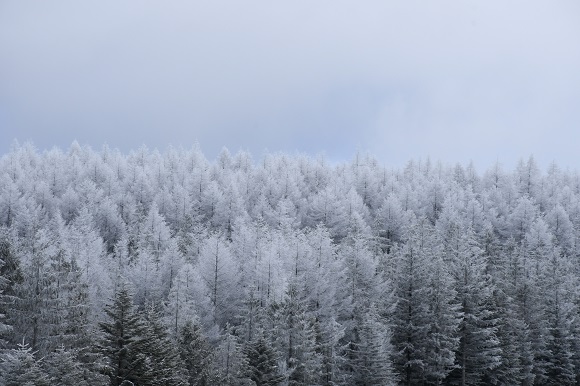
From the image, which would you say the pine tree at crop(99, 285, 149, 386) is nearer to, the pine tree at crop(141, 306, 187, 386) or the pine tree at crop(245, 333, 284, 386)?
the pine tree at crop(141, 306, 187, 386)

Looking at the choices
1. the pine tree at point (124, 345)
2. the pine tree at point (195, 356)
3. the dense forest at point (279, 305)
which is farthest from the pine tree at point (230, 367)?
the pine tree at point (124, 345)

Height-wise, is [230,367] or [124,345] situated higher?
[124,345]

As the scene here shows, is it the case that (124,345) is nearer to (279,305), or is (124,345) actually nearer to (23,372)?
(23,372)

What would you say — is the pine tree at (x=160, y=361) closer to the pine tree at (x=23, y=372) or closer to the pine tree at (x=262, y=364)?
the pine tree at (x=262, y=364)

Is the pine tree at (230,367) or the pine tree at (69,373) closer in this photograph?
the pine tree at (69,373)

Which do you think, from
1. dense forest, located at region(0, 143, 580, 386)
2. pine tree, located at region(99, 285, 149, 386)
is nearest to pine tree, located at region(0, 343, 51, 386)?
dense forest, located at region(0, 143, 580, 386)

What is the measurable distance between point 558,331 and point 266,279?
28720 millimetres

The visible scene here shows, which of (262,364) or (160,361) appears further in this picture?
(262,364)

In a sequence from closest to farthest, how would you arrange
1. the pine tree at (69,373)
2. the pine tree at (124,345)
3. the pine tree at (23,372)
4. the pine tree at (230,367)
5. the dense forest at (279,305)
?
the pine tree at (23,372), the pine tree at (69,373), the pine tree at (124,345), the dense forest at (279,305), the pine tree at (230,367)

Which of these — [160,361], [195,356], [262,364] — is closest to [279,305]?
[262,364]

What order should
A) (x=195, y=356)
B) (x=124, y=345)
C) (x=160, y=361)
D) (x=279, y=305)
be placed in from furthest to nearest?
(x=279, y=305) → (x=195, y=356) → (x=160, y=361) → (x=124, y=345)

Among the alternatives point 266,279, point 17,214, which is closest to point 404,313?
point 266,279

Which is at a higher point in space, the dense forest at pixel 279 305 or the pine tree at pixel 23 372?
the dense forest at pixel 279 305

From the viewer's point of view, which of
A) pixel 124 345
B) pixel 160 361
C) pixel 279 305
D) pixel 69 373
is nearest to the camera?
pixel 69 373
